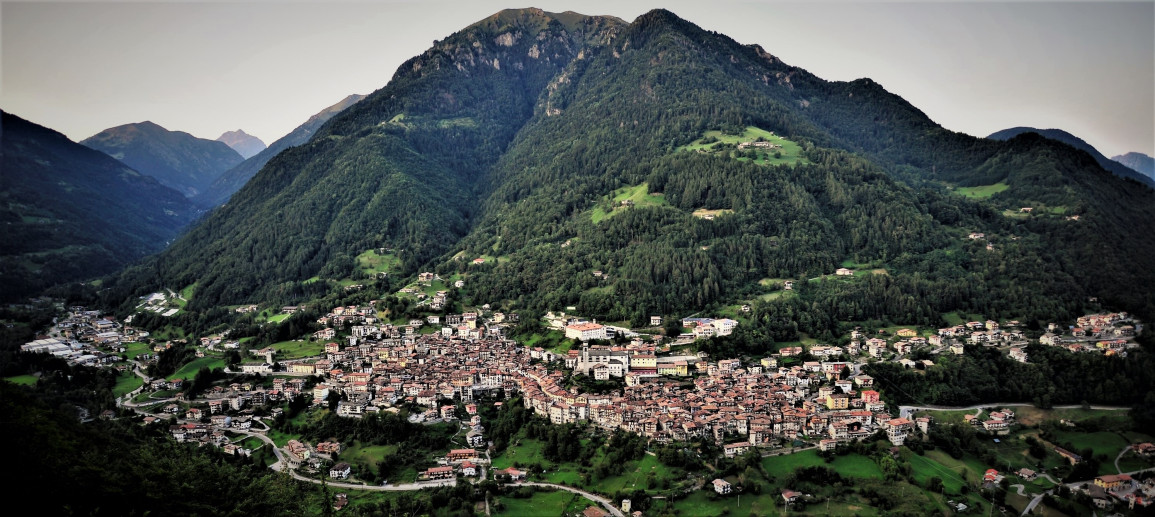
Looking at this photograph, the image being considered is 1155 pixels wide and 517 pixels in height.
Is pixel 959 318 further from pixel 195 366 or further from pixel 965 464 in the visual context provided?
pixel 195 366

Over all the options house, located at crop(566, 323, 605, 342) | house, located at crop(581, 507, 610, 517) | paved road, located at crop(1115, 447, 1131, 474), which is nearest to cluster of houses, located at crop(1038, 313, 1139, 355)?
paved road, located at crop(1115, 447, 1131, 474)

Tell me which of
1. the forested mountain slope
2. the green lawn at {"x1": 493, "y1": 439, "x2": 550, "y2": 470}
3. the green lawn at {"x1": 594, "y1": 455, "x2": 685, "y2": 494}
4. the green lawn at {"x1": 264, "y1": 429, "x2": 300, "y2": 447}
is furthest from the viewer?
the forested mountain slope

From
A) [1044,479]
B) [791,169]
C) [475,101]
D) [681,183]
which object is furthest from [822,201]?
[475,101]

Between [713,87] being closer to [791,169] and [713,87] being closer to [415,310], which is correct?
[791,169]

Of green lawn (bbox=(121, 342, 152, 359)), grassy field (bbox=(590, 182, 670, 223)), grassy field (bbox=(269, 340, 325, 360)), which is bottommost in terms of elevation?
green lawn (bbox=(121, 342, 152, 359))

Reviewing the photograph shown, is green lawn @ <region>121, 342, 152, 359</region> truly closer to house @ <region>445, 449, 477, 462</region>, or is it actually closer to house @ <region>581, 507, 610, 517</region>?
house @ <region>445, 449, 477, 462</region>

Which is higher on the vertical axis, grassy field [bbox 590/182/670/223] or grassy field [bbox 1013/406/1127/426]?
grassy field [bbox 590/182/670/223]

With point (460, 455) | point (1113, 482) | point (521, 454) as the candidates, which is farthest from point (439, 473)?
point (1113, 482)
